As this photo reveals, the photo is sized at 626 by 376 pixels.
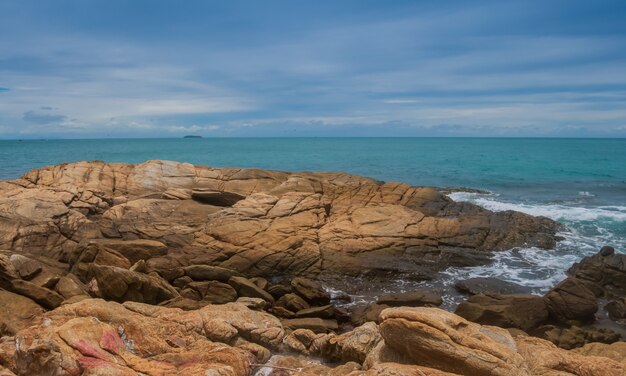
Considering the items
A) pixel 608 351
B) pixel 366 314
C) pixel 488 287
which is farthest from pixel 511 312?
pixel 608 351

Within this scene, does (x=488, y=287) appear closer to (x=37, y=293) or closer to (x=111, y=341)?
(x=111, y=341)

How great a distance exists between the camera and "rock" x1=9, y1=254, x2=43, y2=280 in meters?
17.2

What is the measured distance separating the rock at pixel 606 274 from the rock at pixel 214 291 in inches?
630

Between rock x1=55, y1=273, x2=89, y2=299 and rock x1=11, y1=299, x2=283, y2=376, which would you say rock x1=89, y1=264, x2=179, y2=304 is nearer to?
rock x1=55, y1=273, x2=89, y2=299

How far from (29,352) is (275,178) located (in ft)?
87.0

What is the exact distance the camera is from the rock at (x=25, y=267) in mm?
17203

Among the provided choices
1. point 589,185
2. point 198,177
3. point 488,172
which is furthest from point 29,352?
point 488,172

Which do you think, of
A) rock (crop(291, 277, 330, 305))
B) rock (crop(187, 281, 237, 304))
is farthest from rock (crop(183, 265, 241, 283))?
rock (crop(291, 277, 330, 305))

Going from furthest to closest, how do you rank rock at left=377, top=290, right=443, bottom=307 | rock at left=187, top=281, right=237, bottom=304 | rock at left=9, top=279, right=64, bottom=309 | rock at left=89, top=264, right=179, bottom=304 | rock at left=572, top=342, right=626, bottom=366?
rock at left=377, top=290, right=443, bottom=307 → rock at left=187, top=281, right=237, bottom=304 → rock at left=89, top=264, right=179, bottom=304 → rock at left=9, top=279, right=64, bottom=309 → rock at left=572, top=342, right=626, bottom=366

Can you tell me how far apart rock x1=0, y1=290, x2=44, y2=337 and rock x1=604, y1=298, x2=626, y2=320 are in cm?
2113

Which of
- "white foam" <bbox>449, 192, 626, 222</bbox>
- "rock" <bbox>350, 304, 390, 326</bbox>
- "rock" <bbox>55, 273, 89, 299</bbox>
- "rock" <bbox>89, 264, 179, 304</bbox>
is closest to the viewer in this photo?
"rock" <bbox>89, 264, 179, 304</bbox>

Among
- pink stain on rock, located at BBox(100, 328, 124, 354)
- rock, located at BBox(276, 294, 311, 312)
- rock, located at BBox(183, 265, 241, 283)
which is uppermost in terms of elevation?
pink stain on rock, located at BBox(100, 328, 124, 354)

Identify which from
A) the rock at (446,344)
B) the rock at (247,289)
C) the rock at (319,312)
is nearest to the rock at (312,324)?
the rock at (319,312)

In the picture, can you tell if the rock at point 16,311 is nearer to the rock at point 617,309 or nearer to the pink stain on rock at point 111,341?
the pink stain on rock at point 111,341
